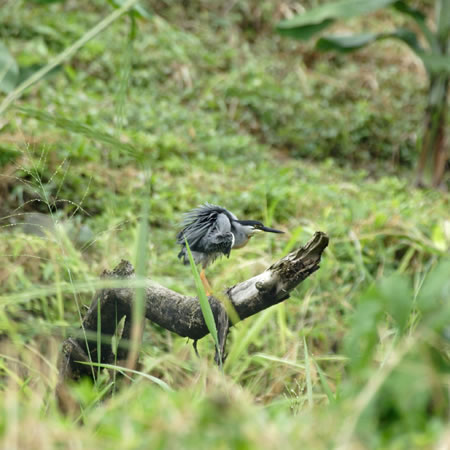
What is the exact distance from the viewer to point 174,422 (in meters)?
0.58

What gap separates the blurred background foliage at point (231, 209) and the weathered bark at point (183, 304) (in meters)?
0.12

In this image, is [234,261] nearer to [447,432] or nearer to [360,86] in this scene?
[447,432]

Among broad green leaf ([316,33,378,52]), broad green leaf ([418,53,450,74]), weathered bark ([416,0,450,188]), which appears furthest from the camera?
broad green leaf ([316,33,378,52])

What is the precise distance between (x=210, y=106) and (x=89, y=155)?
226 centimetres

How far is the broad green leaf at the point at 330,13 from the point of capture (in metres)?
4.47

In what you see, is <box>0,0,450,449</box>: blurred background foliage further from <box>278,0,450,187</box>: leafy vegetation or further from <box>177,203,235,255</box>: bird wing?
Result: <box>278,0,450,187</box>: leafy vegetation

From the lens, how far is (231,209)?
11.7ft

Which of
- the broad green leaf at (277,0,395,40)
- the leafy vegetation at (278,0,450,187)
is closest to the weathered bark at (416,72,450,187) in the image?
the leafy vegetation at (278,0,450,187)

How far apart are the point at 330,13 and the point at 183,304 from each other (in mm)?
3688

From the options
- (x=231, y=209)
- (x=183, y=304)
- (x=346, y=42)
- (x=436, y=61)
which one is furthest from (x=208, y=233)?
(x=346, y=42)

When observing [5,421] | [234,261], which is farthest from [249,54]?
[5,421]

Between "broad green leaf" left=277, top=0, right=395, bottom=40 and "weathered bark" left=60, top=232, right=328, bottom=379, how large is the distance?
3646 millimetres

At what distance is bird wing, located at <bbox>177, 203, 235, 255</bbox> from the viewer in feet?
5.08

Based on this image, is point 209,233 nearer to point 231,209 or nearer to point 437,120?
point 231,209
